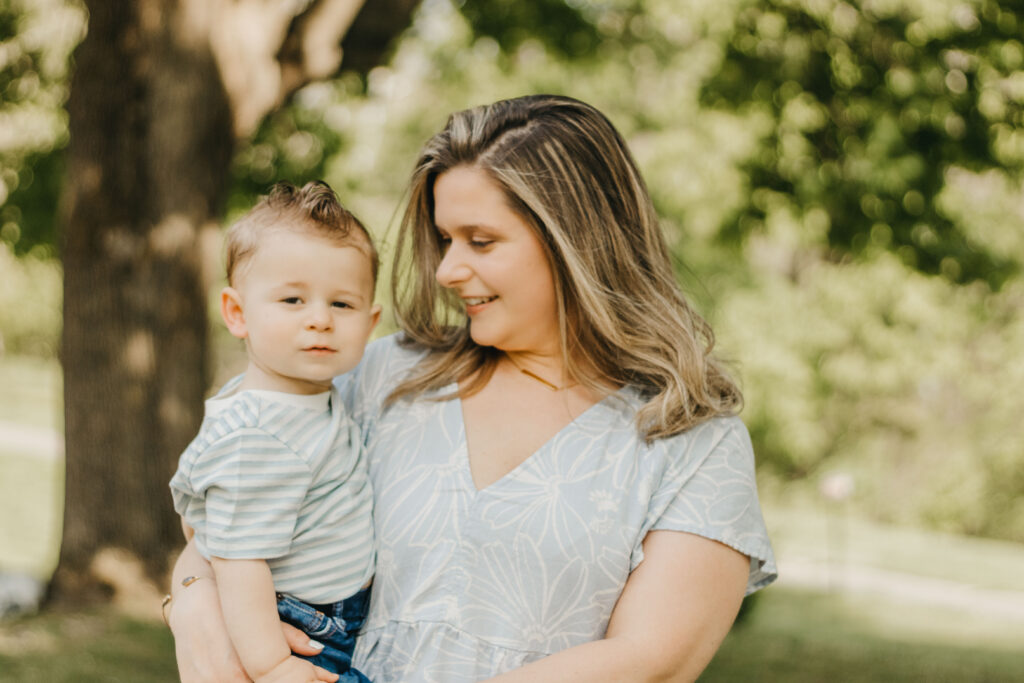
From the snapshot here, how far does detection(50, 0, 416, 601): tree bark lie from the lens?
5.92m

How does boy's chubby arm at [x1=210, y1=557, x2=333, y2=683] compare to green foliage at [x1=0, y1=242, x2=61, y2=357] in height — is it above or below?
above

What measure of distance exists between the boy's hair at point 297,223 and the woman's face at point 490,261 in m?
0.20

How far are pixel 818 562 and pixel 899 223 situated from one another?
20.1ft

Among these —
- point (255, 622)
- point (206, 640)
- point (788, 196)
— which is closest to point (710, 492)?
point (255, 622)

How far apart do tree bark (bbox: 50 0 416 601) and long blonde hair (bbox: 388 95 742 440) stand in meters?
4.03

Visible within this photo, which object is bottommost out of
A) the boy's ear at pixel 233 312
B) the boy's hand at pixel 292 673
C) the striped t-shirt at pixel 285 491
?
the boy's hand at pixel 292 673

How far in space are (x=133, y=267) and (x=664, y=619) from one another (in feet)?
16.1

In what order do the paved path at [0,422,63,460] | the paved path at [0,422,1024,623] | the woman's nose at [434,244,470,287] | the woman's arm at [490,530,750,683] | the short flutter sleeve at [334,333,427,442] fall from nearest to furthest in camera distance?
the woman's arm at [490,530,750,683]
the woman's nose at [434,244,470,287]
the short flutter sleeve at [334,333,427,442]
the paved path at [0,422,1024,623]
the paved path at [0,422,63,460]

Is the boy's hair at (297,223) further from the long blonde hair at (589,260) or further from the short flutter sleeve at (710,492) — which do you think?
the short flutter sleeve at (710,492)

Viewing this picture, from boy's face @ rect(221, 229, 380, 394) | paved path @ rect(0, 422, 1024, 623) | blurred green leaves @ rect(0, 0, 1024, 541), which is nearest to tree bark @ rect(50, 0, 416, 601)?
blurred green leaves @ rect(0, 0, 1024, 541)

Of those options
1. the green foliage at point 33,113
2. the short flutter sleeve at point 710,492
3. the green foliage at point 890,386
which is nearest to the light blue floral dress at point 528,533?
the short flutter sleeve at point 710,492

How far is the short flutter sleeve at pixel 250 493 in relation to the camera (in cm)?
183

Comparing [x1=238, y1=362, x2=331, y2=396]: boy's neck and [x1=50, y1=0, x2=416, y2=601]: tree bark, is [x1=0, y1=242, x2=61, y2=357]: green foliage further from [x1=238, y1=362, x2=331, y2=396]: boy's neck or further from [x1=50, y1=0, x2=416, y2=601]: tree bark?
[x1=238, y1=362, x2=331, y2=396]: boy's neck

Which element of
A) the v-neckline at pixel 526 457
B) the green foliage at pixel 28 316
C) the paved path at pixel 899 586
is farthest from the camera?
the green foliage at pixel 28 316
